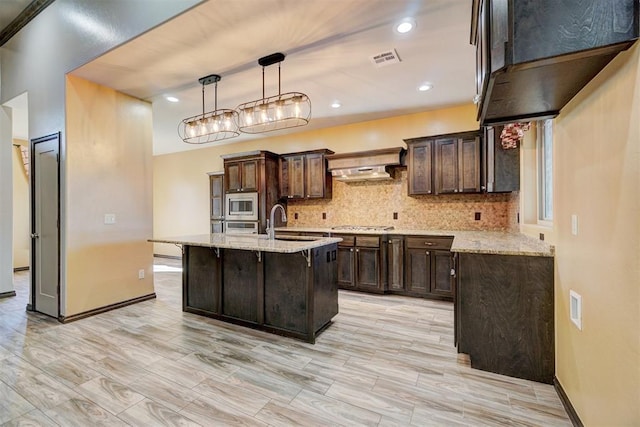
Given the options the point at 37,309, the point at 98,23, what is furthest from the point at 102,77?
the point at 37,309

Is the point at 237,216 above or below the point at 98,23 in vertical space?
below

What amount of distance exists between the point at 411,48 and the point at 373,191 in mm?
2613

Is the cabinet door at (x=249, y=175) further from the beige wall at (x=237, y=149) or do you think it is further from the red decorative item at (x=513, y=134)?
the red decorative item at (x=513, y=134)

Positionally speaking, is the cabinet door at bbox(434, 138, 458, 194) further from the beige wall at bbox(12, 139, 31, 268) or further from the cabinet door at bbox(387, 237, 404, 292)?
the beige wall at bbox(12, 139, 31, 268)

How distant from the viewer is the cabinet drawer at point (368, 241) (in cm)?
443

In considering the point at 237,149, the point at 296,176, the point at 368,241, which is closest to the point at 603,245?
the point at 368,241

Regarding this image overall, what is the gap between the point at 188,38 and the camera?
262 cm

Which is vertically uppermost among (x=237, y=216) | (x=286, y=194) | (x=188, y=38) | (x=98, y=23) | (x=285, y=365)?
(x=98, y=23)

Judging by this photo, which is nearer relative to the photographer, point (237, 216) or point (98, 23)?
point (98, 23)

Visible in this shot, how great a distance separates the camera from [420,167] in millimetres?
4480

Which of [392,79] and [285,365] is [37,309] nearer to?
[285,365]

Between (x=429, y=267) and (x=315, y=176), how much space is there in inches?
96.7

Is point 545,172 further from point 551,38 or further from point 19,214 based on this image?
point 19,214

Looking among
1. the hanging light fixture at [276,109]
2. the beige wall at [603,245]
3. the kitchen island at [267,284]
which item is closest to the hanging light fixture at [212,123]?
the hanging light fixture at [276,109]
